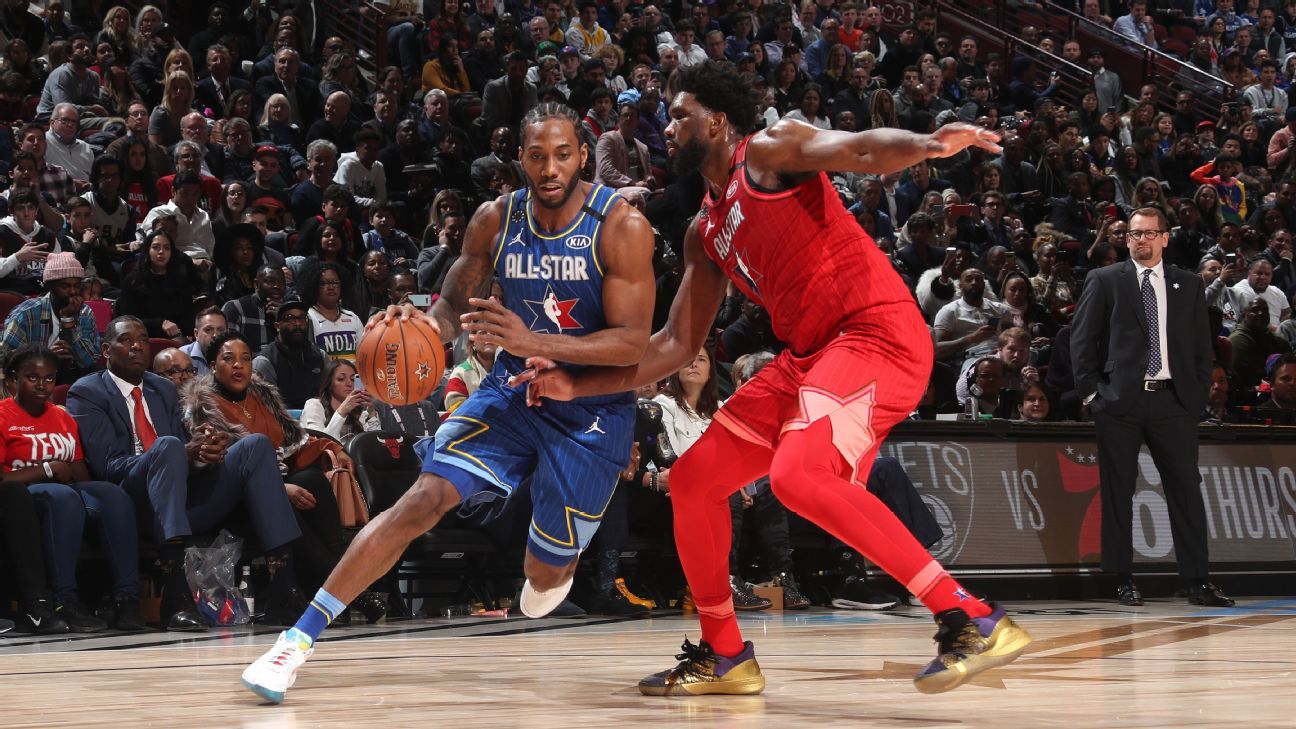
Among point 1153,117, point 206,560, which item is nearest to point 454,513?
point 206,560

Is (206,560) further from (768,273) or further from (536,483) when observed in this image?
(768,273)

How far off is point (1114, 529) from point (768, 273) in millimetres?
4750

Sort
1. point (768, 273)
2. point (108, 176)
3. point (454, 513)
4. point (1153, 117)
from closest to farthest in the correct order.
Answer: point (768, 273)
point (454, 513)
point (108, 176)
point (1153, 117)

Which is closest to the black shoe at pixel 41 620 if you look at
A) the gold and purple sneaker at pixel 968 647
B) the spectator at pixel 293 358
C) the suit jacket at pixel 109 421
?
the suit jacket at pixel 109 421

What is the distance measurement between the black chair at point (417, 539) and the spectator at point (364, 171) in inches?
173

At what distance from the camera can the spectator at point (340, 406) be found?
7.98m

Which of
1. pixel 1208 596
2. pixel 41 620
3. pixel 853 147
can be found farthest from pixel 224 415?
pixel 1208 596

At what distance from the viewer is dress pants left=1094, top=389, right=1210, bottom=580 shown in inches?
325

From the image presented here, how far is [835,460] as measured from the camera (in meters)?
4.06

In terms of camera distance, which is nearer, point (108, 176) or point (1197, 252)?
point (108, 176)

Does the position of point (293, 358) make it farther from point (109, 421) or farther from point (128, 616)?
point (128, 616)

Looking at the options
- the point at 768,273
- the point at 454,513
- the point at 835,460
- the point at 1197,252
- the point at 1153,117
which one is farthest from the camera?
the point at 1153,117

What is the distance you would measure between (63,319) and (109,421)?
1571 mm

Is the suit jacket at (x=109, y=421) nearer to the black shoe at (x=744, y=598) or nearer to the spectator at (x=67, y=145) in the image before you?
the black shoe at (x=744, y=598)
